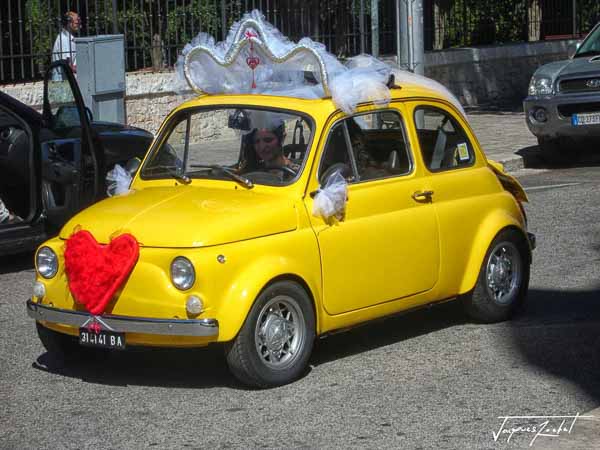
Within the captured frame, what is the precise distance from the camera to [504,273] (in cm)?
853

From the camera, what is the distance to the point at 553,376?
23.8 ft

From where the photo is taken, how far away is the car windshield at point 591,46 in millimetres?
17281

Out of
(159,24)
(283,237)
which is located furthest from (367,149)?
(159,24)

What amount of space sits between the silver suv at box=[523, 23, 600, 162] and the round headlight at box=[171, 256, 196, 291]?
413 inches

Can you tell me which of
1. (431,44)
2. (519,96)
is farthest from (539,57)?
(431,44)

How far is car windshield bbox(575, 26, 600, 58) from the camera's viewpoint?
17281 millimetres

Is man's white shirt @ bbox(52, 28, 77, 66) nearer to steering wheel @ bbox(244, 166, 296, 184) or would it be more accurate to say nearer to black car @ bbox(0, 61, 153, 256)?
black car @ bbox(0, 61, 153, 256)

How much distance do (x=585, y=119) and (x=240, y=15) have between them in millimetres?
6253

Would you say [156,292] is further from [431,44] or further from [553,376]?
[431,44]

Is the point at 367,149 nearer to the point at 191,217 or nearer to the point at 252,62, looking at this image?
the point at 252,62

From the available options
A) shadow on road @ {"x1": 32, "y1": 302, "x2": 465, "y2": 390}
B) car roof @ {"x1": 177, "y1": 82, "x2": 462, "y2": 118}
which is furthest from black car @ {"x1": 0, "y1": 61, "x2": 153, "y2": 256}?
shadow on road @ {"x1": 32, "y1": 302, "x2": 465, "y2": 390}

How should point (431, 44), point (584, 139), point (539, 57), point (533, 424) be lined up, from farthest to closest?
point (539, 57) → point (431, 44) → point (584, 139) → point (533, 424)

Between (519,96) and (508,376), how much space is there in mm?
19013

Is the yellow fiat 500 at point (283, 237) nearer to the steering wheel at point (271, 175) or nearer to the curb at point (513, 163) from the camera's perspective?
the steering wheel at point (271, 175)
